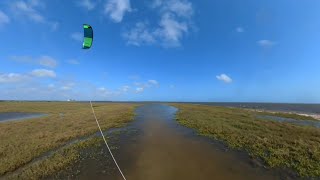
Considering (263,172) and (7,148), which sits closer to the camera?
(263,172)

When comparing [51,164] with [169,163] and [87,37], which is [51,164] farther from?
[87,37]

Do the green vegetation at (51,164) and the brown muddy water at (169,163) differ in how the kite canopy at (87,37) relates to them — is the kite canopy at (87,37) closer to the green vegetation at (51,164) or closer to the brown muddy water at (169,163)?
the green vegetation at (51,164)

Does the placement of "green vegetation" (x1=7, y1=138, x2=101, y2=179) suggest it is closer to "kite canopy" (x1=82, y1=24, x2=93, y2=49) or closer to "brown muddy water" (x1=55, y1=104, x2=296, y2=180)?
"brown muddy water" (x1=55, y1=104, x2=296, y2=180)

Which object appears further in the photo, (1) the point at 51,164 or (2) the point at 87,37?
(2) the point at 87,37

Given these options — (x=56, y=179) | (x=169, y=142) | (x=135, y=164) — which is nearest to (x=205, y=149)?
(x=169, y=142)

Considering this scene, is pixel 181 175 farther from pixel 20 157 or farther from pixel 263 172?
pixel 20 157

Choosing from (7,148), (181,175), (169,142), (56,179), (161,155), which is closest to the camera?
(56,179)

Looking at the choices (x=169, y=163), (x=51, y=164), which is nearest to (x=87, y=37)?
(x=51, y=164)

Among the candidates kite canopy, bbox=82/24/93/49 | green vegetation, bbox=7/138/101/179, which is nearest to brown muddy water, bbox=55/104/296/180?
green vegetation, bbox=7/138/101/179
